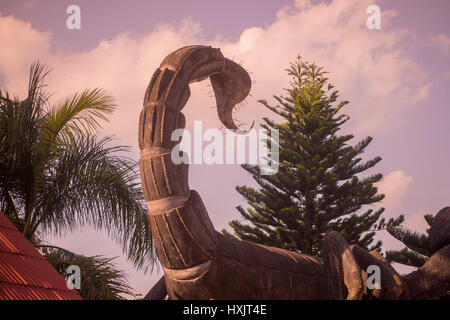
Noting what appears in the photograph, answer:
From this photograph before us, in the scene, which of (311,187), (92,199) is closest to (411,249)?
(311,187)

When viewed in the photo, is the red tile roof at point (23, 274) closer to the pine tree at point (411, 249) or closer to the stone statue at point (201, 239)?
the stone statue at point (201, 239)

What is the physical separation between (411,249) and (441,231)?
31.1 feet

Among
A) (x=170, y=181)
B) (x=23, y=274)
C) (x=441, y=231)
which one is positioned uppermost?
(x=170, y=181)

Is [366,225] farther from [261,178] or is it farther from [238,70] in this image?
[238,70]

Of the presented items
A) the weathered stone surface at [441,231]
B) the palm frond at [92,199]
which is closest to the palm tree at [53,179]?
the palm frond at [92,199]

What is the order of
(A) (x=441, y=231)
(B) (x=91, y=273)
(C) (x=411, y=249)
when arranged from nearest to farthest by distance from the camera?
(A) (x=441, y=231), (B) (x=91, y=273), (C) (x=411, y=249)

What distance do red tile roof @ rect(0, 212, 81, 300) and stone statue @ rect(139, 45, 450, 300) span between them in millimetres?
803

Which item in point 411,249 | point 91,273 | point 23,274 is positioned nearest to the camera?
point 23,274

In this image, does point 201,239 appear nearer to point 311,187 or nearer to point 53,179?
point 53,179

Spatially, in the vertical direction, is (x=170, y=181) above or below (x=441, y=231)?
above

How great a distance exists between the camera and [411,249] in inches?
511

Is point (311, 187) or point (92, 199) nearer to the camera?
point (92, 199)

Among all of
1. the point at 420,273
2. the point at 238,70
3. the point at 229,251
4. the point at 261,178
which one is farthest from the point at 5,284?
the point at 261,178

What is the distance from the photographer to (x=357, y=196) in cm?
1445
